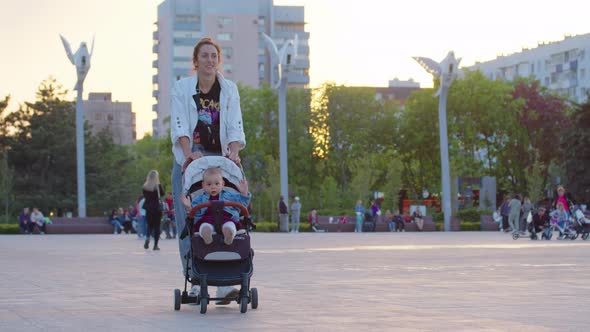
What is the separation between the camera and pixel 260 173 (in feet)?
306

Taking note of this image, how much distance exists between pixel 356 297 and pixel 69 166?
3077 inches

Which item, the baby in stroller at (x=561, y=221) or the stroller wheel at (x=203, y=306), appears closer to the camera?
the stroller wheel at (x=203, y=306)

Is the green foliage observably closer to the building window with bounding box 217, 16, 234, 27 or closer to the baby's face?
the baby's face

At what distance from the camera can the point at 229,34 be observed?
16338 centimetres

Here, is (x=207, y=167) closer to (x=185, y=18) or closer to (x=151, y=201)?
(x=151, y=201)

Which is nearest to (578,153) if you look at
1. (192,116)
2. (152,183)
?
(152,183)

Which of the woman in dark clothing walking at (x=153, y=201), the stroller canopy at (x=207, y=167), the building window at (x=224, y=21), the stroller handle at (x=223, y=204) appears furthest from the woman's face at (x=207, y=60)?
the building window at (x=224, y=21)

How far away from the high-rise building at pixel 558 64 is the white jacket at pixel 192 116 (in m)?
137

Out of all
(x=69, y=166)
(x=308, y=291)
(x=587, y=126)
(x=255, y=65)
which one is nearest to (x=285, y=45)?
(x=587, y=126)

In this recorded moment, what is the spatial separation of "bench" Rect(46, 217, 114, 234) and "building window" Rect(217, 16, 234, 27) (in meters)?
105

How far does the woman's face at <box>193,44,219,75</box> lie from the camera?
36.5 ft

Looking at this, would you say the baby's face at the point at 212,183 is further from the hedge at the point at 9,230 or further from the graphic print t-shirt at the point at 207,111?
the hedge at the point at 9,230

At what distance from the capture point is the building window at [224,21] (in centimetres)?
16238

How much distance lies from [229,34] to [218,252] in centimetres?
15420
